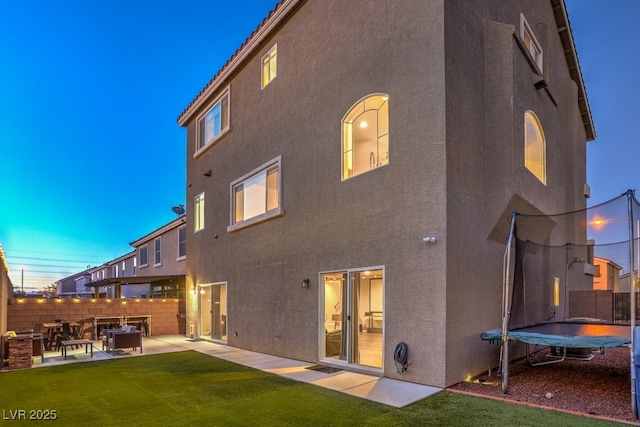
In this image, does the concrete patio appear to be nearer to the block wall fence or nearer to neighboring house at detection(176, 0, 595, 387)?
neighboring house at detection(176, 0, 595, 387)

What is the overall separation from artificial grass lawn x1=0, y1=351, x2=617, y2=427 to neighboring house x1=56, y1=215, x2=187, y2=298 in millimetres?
8640

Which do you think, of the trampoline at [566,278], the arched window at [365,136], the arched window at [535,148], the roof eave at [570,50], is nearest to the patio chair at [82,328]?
the arched window at [365,136]

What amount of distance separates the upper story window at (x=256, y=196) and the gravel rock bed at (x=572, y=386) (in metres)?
6.31

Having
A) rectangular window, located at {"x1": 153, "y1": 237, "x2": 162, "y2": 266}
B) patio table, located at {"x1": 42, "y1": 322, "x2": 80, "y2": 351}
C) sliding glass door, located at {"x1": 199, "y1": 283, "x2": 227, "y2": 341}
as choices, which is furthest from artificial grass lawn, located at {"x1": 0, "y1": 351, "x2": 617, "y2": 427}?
rectangular window, located at {"x1": 153, "y1": 237, "x2": 162, "y2": 266}

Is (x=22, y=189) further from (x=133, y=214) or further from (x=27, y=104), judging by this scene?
(x=133, y=214)

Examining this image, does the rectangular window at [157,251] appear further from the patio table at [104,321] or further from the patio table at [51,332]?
the patio table at [51,332]

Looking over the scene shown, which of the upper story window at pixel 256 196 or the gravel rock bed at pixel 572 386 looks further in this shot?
the upper story window at pixel 256 196

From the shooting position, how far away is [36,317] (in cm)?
1273

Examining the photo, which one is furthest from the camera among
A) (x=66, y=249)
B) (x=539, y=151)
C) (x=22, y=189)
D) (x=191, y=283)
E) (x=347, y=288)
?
(x=66, y=249)

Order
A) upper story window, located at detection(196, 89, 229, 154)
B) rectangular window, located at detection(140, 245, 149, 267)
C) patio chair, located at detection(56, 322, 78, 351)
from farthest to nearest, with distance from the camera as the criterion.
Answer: rectangular window, located at detection(140, 245, 149, 267) < upper story window, located at detection(196, 89, 229, 154) < patio chair, located at detection(56, 322, 78, 351)

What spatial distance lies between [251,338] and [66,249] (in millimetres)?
81984

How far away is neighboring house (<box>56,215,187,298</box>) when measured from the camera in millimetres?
17531

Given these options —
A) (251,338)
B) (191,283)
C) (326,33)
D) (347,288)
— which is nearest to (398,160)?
(347,288)

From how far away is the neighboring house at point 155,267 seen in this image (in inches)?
690
